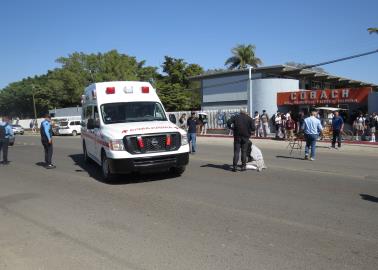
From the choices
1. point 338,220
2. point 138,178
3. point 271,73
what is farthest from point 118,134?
point 271,73

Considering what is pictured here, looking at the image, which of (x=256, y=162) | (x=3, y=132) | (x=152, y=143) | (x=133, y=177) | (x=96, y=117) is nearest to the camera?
(x=152, y=143)

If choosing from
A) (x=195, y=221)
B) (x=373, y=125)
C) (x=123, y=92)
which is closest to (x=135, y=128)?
(x=123, y=92)

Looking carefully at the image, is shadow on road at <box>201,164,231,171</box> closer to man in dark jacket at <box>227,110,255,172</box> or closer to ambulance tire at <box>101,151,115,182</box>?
man in dark jacket at <box>227,110,255,172</box>

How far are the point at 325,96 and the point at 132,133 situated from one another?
2612cm

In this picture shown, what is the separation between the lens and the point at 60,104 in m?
80.8

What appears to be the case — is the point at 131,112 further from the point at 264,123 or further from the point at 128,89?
the point at 264,123

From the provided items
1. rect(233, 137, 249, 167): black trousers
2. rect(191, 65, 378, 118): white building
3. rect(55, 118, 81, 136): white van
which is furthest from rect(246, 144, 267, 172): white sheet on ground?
rect(55, 118, 81, 136): white van

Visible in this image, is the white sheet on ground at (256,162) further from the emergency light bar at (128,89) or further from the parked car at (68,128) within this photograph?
the parked car at (68,128)

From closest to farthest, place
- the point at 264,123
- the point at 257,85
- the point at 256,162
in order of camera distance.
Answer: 1. the point at 256,162
2. the point at 264,123
3. the point at 257,85

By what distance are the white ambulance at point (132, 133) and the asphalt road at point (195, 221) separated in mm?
543

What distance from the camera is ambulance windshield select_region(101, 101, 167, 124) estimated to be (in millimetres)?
11633

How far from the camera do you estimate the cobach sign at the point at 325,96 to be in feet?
105

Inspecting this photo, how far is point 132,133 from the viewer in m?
10.2

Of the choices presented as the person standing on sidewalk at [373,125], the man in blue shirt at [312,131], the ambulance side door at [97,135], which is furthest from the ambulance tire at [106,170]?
the person standing on sidewalk at [373,125]
